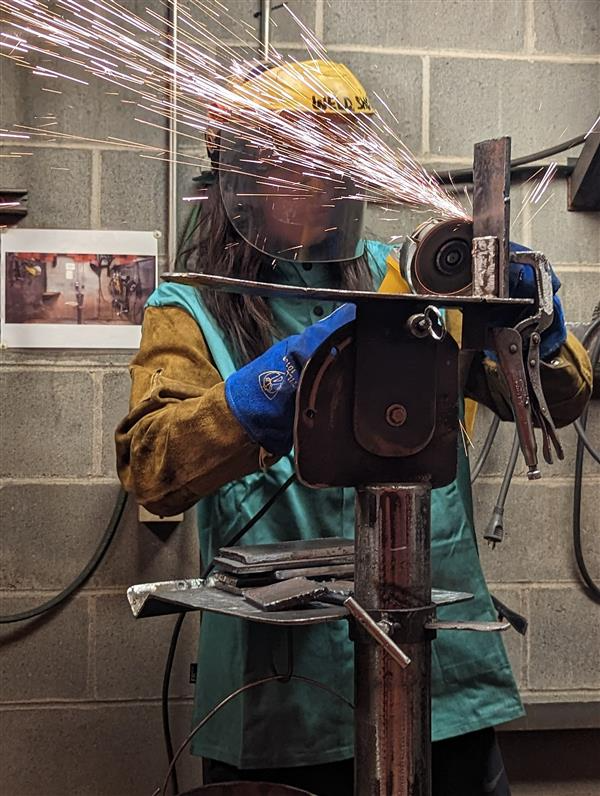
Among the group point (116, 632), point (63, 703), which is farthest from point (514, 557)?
point (63, 703)

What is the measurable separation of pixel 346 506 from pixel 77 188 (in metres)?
0.98

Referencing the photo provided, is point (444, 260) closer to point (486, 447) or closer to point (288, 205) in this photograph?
point (288, 205)

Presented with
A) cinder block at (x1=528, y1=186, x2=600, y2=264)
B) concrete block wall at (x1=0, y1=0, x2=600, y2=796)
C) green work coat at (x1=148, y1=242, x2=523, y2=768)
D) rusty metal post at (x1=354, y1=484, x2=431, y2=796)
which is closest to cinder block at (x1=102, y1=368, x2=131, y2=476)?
concrete block wall at (x1=0, y1=0, x2=600, y2=796)

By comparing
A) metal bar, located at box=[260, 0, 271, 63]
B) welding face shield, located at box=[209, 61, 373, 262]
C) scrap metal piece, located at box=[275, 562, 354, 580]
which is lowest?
scrap metal piece, located at box=[275, 562, 354, 580]

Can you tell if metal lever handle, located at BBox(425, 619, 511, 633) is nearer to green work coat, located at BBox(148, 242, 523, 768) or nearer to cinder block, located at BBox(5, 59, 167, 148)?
green work coat, located at BBox(148, 242, 523, 768)

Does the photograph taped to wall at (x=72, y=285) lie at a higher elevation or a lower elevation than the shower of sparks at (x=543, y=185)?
lower

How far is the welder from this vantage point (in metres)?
1.29

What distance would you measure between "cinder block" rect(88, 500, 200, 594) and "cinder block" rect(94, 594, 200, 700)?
0.15 feet

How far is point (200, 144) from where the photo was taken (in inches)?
77.6

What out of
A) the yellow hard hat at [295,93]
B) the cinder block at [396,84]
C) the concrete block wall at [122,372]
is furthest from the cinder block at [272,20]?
the yellow hard hat at [295,93]

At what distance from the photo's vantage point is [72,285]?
1.96m

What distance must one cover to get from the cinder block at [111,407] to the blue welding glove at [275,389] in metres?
0.95

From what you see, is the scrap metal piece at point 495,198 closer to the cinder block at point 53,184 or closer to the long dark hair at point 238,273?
the long dark hair at point 238,273

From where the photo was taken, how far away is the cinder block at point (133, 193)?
1.96 meters
